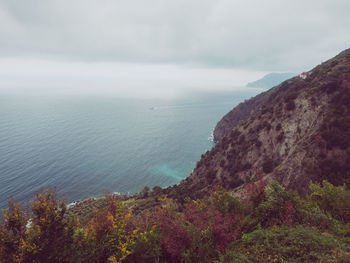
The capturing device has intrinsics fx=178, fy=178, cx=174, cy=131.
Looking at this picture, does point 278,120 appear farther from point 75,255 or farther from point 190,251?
point 75,255

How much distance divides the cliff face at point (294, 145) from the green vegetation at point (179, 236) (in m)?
8.52

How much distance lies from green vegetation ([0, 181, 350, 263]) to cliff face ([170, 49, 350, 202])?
335 inches

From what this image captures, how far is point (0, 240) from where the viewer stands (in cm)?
862

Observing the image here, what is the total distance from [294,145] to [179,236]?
3397 cm

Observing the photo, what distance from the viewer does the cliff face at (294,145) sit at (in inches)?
1115

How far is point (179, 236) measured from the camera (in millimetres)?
11320

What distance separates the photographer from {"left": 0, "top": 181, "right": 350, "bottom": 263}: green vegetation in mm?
9211

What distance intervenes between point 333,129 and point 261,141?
14382 millimetres

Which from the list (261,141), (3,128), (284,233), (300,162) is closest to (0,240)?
(284,233)

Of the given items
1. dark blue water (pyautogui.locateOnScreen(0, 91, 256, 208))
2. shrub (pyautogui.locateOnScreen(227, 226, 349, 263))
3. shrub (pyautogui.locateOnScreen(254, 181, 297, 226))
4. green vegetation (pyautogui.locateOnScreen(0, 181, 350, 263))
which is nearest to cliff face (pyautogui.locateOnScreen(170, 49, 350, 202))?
shrub (pyautogui.locateOnScreen(254, 181, 297, 226))

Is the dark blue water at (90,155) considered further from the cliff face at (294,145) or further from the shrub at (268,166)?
the shrub at (268,166)

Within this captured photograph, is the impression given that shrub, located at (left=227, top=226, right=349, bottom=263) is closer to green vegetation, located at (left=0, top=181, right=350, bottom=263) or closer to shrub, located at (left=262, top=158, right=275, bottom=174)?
green vegetation, located at (left=0, top=181, right=350, bottom=263)

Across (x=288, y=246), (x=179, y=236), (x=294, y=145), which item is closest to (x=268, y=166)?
(x=294, y=145)

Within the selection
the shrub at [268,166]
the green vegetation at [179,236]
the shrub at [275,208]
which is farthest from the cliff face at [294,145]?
the green vegetation at [179,236]
